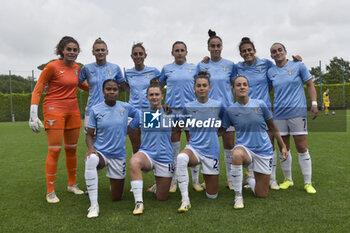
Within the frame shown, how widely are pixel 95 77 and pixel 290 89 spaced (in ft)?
9.64

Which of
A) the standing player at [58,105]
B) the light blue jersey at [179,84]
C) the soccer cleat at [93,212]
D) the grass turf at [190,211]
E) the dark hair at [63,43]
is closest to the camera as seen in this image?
the grass turf at [190,211]

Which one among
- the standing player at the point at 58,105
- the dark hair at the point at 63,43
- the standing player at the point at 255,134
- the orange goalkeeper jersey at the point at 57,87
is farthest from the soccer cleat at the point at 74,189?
the standing player at the point at 255,134

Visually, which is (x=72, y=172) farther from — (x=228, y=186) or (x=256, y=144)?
(x=256, y=144)

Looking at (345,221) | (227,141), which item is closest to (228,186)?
(227,141)

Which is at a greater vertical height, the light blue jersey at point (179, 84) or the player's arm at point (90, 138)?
the light blue jersey at point (179, 84)

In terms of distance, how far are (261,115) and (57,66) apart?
3.00 metres

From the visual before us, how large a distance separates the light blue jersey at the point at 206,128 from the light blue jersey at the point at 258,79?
745 mm

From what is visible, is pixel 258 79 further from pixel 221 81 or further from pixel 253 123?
pixel 253 123

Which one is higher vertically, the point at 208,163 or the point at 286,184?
the point at 208,163

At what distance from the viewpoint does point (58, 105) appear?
13.0 feet

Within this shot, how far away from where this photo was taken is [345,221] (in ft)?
9.19

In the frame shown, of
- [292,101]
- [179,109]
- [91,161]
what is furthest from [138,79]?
[292,101]

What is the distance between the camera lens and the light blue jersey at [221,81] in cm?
418

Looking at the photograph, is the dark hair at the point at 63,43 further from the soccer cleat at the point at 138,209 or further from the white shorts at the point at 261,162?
the white shorts at the point at 261,162
